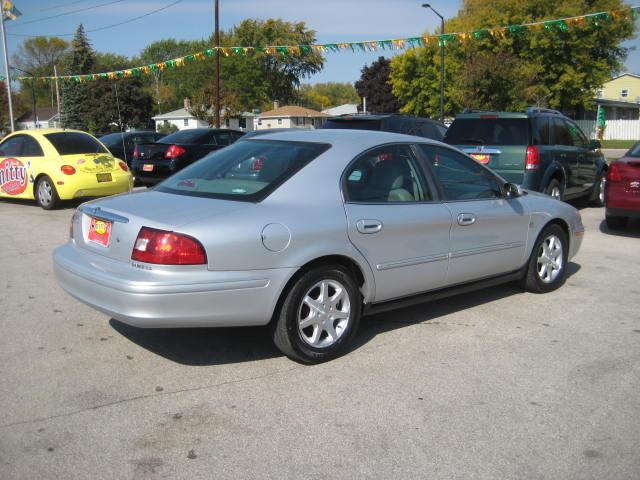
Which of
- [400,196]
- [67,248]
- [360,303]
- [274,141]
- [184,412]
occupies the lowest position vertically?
[184,412]

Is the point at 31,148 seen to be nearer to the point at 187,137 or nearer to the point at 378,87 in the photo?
the point at 187,137

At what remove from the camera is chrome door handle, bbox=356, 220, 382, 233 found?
14.5ft

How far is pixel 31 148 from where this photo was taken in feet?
37.9

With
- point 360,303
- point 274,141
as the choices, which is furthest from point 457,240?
point 274,141

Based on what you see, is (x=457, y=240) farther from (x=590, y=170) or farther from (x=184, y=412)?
(x=590, y=170)

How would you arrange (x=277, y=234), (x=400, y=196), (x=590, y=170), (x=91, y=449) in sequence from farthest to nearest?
(x=590, y=170)
(x=400, y=196)
(x=277, y=234)
(x=91, y=449)

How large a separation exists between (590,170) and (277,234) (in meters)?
9.31

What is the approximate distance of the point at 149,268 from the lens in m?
3.84

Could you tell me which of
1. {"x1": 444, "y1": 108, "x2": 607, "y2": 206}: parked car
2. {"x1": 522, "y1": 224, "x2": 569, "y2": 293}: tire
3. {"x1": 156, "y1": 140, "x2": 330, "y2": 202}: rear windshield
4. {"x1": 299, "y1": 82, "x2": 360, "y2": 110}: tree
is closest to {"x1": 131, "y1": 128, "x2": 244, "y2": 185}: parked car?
{"x1": 444, "y1": 108, "x2": 607, "y2": 206}: parked car

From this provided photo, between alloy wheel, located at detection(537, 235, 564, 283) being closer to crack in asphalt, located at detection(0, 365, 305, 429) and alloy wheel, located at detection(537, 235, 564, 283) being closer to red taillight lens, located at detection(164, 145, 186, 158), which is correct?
crack in asphalt, located at detection(0, 365, 305, 429)

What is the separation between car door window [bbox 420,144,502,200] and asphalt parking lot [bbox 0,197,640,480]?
1031 millimetres

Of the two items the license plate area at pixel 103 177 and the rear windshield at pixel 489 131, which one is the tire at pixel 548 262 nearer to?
the rear windshield at pixel 489 131

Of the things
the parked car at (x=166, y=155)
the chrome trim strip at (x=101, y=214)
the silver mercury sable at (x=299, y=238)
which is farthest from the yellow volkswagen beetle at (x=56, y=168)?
the chrome trim strip at (x=101, y=214)

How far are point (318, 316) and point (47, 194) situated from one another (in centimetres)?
865
